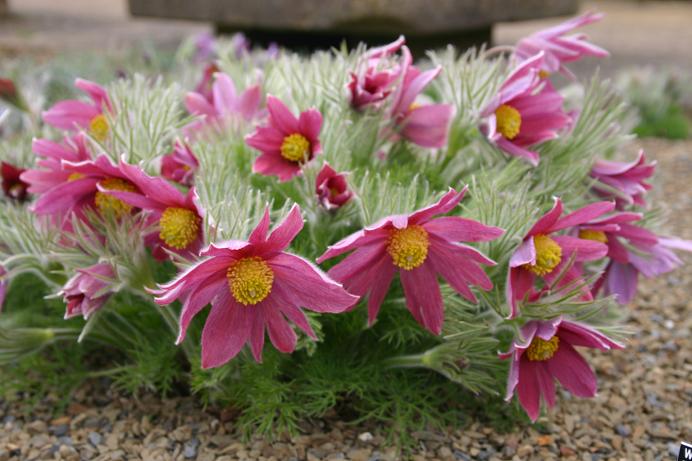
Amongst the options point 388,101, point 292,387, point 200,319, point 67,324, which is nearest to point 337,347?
point 292,387

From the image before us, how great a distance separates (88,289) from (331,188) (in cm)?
48

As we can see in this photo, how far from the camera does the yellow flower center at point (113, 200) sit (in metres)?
1.56

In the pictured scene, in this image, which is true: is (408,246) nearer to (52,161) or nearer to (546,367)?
(546,367)

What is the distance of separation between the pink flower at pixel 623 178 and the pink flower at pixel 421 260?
1.77ft

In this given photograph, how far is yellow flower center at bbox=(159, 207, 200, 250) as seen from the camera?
1457mm

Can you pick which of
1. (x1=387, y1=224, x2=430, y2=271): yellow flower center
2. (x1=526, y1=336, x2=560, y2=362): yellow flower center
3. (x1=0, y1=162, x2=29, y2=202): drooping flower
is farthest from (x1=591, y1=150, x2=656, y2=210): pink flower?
(x1=0, y1=162, x2=29, y2=202): drooping flower

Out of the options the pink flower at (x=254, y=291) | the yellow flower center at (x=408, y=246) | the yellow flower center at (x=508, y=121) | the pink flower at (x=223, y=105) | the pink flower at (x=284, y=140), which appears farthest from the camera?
the pink flower at (x=223, y=105)

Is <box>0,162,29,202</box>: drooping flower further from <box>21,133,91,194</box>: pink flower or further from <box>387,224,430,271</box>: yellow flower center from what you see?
<box>387,224,430,271</box>: yellow flower center

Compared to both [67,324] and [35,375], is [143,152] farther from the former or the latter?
[35,375]

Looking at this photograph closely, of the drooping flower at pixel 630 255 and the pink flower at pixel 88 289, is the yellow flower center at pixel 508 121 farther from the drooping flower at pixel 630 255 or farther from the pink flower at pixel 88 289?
the pink flower at pixel 88 289

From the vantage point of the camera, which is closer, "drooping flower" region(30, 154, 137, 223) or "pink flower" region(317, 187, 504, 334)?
"pink flower" region(317, 187, 504, 334)

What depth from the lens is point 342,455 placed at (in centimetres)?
166

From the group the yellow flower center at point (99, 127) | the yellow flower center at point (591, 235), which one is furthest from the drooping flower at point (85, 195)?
the yellow flower center at point (591, 235)

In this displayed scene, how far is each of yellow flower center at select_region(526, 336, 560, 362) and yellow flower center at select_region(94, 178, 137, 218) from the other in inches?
31.4
